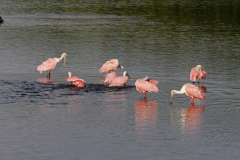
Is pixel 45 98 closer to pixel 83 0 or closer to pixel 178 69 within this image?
pixel 178 69

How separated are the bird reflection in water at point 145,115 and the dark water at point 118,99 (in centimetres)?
3

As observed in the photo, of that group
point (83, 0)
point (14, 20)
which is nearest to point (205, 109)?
point (14, 20)

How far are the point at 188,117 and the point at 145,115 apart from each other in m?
1.26

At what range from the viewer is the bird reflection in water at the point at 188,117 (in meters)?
14.2

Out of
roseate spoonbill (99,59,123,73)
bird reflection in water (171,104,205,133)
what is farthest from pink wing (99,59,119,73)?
bird reflection in water (171,104,205,133)

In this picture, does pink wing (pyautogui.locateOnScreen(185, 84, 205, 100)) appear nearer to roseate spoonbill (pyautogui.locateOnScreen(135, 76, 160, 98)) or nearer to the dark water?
the dark water

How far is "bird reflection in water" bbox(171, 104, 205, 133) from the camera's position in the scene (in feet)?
46.7

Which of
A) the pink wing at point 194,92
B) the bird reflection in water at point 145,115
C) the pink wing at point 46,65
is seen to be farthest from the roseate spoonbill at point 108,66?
the pink wing at point 194,92

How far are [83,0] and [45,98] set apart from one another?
60.5 meters

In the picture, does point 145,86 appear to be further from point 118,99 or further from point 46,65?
point 46,65

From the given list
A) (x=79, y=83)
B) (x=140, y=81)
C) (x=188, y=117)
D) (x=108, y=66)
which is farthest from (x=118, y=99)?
(x=108, y=66)

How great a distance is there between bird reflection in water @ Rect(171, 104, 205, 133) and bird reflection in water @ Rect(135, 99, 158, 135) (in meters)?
0.57

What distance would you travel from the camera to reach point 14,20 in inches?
1839

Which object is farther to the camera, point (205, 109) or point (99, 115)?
point (205, 109)
